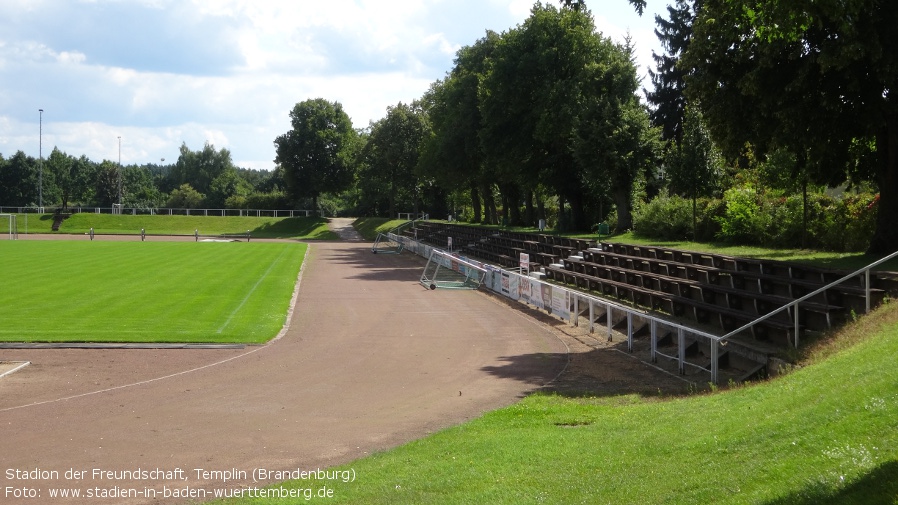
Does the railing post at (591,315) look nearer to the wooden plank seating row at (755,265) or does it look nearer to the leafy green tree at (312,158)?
the wooden plank seating row at (755,265)

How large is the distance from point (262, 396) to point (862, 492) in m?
10.9

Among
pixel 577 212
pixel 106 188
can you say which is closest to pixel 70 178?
pixel 106 188

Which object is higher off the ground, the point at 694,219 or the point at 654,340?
the point at 694,219

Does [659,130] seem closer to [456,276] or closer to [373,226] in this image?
[456,276]

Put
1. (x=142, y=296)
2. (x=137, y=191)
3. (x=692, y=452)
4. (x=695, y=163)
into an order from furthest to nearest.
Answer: (x=137, y=191), (x=695, y=163), (x=142, y=296), (x=692, y=452)

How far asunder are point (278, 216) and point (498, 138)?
6443 cm

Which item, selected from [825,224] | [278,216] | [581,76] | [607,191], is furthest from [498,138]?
[278,216]

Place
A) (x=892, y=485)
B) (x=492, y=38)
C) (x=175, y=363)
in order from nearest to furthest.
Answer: (x=892, y=485) → (x=175, y=363) → (x=492, y=38)

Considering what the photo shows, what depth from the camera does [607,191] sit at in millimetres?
44656

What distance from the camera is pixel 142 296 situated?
2931 cm

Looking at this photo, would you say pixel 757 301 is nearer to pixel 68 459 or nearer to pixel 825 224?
pixel 825 224

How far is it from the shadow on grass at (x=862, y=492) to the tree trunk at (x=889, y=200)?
15.3 meters

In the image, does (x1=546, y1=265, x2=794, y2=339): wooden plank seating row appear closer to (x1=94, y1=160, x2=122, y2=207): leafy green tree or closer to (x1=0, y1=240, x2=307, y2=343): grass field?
(x1=0, y1=240, x2=307, y2=343): grass field

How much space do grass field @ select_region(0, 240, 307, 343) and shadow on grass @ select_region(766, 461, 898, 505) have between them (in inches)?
644
